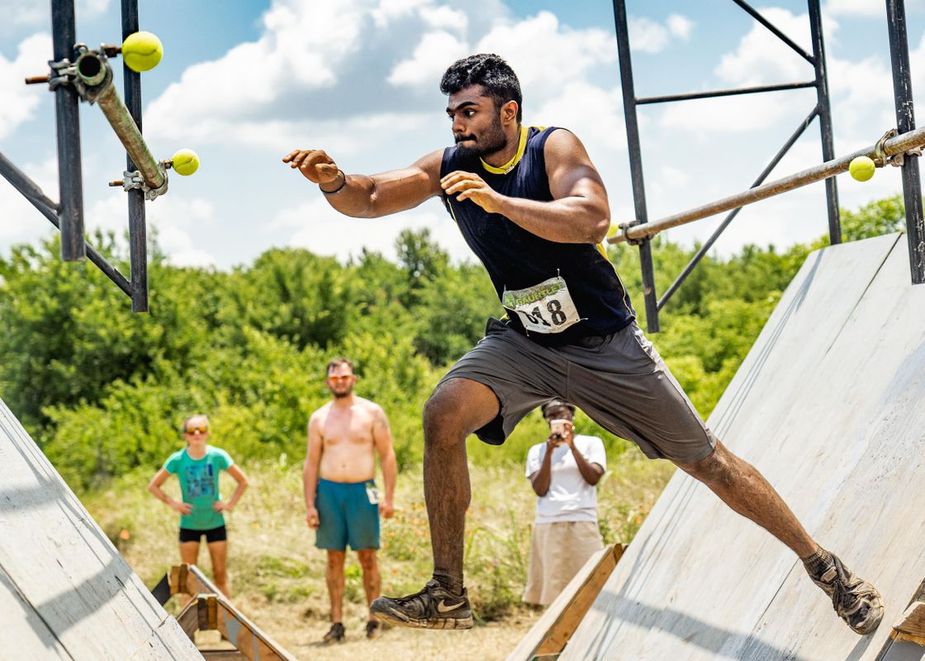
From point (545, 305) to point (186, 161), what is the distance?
1210mm

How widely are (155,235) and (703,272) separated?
1612cm

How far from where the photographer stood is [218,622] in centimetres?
561

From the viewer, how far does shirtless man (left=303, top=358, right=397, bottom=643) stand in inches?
315

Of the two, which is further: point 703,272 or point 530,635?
point 703,272

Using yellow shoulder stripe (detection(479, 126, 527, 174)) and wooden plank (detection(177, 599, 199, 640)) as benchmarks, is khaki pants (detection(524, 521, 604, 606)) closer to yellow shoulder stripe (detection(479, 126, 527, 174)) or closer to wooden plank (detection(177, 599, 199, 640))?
wooden plank (detection(177, 599, 199, 640))

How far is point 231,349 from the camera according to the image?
26.8 meters

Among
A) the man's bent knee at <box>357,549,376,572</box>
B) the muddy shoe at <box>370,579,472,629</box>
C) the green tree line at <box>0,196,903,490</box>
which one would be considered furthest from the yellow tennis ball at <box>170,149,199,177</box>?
the green tree line at <box>0,196,903,490</box>

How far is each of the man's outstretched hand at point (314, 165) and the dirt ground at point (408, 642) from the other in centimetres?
486

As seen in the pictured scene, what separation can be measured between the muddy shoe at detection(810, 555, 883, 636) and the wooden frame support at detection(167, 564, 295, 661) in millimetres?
2361

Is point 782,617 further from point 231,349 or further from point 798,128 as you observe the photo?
point 231,349

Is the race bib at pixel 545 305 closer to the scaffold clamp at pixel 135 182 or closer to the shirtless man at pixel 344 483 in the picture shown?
the scaffold clamp at pixel 135 182

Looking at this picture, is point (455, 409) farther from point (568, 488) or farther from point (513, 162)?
point (568, 488)

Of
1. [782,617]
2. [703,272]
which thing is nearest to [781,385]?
[782,617]

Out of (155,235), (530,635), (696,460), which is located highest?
(155,235)
